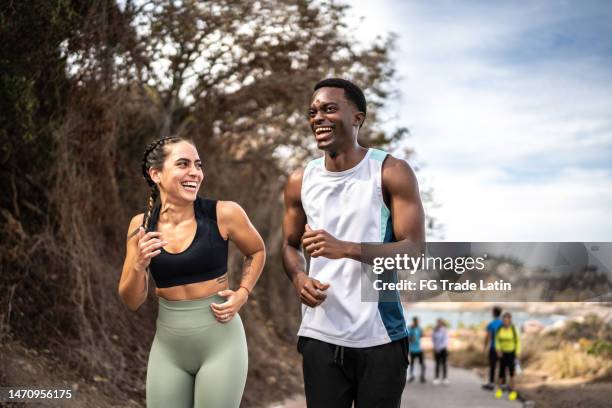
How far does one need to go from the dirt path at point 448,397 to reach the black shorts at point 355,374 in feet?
28.3

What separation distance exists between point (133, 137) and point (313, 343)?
823 centimetres

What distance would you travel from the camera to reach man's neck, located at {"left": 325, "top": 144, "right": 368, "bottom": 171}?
3.99 m

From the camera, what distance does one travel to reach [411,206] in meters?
3.79

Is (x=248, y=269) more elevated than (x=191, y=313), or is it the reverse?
(x=248, y=269)

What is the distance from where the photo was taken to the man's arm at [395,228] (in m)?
3.71

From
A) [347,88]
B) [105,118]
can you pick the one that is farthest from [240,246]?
[105,118]

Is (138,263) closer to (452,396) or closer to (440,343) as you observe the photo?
(452,396)

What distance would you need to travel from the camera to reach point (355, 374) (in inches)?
150

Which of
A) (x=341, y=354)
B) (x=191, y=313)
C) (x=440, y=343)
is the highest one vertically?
(x=191, y=313)

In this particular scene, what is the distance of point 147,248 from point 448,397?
11471 millimetres

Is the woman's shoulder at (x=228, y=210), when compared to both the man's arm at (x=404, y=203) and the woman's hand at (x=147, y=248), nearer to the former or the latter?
the woman's hand at (x=147, y=248)

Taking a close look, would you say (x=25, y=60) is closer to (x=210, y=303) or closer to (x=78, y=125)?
(x=78, y=125)

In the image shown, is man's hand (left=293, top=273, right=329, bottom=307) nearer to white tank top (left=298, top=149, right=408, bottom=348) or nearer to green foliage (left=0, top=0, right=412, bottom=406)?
white tank top (left=298, top=149, right=408, bottom=348)

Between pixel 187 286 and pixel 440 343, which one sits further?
pixel 440 343
